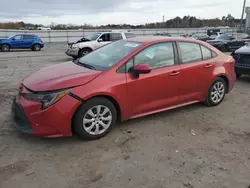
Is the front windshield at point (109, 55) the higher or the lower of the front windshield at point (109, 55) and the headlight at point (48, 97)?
the higher

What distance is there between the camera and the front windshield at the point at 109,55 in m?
4.15

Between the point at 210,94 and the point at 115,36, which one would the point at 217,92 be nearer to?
the point at 210,94

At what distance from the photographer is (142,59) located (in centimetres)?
423

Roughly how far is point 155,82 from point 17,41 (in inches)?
754

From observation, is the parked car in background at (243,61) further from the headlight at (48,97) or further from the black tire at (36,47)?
the black tire at (36,47)

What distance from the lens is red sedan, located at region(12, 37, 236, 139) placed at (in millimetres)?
3514

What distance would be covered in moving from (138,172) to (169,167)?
0.42 m

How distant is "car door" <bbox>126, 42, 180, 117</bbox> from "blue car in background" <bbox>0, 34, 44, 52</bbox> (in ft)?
61.4

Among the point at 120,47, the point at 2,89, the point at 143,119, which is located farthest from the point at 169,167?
the point at 2,89

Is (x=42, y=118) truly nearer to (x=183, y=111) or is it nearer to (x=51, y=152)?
(x=51, y=152)

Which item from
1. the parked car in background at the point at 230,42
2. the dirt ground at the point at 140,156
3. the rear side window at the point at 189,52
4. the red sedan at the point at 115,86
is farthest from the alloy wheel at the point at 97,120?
the parked car in background at the point at 230,42

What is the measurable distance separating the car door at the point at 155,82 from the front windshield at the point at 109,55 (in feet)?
0.77

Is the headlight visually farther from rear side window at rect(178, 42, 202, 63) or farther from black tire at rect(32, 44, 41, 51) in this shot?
black tire at rect(32, 44, 41, 51)

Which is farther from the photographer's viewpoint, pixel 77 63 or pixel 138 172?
pixel 77 63
